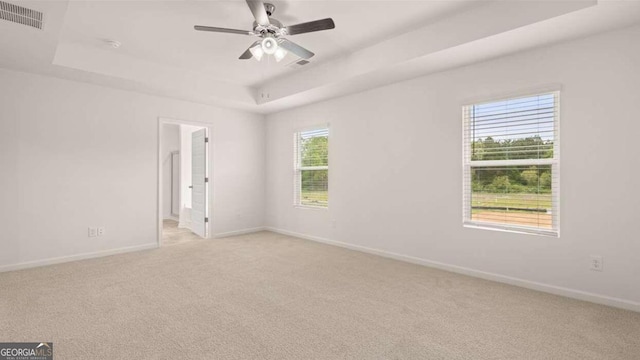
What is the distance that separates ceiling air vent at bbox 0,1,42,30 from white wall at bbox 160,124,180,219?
5.51 meters

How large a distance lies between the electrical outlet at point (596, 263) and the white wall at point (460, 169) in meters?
0.04

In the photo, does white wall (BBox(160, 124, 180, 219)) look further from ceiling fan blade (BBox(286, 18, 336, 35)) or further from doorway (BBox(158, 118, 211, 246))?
ceiling fan blade (BBox(286, 18, 336, 35))

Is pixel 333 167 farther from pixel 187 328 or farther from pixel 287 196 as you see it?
pixel 187 328

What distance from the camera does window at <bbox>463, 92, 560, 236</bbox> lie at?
3.19 m

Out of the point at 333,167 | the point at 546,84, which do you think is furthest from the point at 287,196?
the point at 546,84

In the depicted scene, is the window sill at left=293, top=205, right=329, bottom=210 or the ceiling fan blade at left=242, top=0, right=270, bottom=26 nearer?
the ceiling fan blade at left=242, top=0, right=270, bottom=26

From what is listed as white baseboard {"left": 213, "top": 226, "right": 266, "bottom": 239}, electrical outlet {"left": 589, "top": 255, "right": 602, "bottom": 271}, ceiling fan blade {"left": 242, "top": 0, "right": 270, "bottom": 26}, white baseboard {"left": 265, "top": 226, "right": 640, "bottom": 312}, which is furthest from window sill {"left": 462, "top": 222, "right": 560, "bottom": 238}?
white baseboard {"left": 213, "top": 226, "right": 266, "bottom": 239}

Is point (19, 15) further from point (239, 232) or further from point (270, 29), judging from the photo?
point (239, 232)

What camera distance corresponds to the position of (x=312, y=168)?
5.71 meters

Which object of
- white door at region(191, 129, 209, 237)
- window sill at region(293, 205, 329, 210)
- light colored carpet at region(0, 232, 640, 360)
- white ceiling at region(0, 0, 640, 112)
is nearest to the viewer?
light colored carpet at region(0, 232, 640, 360)

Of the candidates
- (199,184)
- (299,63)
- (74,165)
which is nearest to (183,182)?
(199,184)

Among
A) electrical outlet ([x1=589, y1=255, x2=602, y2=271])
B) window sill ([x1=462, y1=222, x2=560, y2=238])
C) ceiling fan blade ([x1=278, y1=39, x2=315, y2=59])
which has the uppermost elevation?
ceiling fan blade ([x1=278, y1=39, x2=315, y2=59])

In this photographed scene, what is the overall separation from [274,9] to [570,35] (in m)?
2.82

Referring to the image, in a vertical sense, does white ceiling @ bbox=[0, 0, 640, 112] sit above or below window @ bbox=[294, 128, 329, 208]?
above
